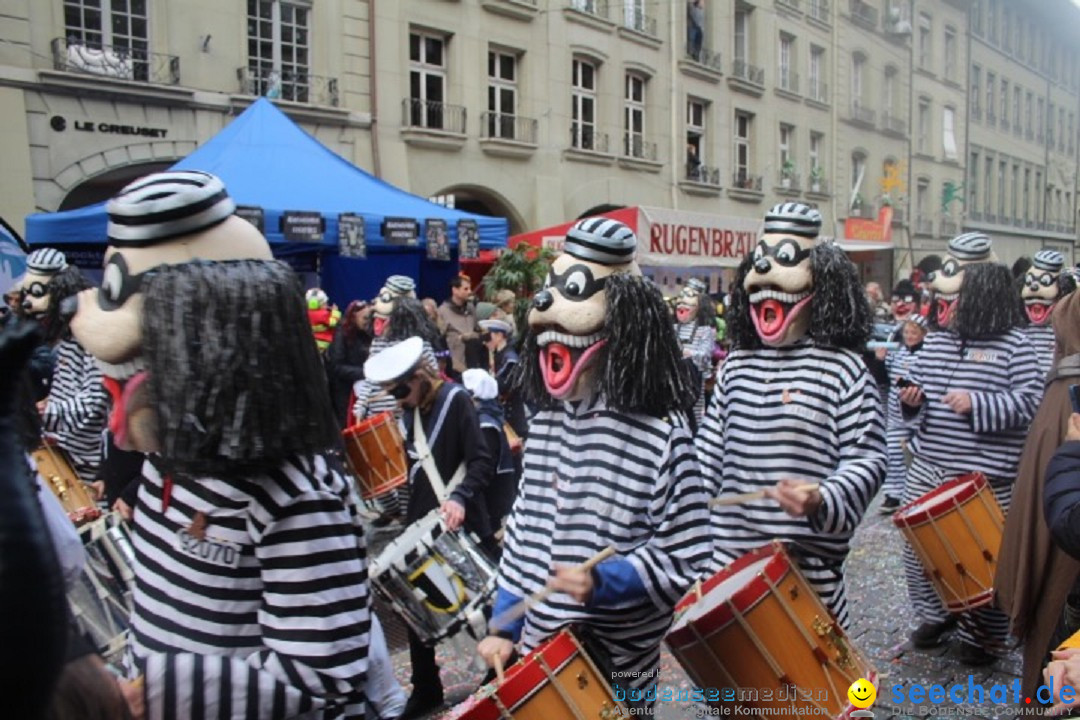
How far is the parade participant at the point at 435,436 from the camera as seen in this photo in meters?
4.26

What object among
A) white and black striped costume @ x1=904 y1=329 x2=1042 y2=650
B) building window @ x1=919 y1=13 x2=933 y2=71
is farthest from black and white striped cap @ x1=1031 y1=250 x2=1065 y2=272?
building window @ x1=919 y1=13 x2=933 y2=71

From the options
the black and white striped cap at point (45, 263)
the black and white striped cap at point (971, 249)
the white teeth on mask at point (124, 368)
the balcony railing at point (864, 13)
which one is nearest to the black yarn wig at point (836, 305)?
the black and white striped cap at point (971, 249)

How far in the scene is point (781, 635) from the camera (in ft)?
8.36

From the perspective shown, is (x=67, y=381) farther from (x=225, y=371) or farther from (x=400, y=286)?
(x=225, y=371)

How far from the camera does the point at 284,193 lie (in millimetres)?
9281

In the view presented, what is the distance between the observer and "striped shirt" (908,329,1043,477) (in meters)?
4.31

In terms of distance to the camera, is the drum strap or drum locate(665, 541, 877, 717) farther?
the drum strap

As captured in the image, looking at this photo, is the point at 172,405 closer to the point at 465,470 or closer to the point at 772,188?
the point at 465,470

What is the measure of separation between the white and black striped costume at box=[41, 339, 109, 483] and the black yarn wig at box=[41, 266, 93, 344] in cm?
7

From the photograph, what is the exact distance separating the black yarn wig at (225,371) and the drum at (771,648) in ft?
4.40

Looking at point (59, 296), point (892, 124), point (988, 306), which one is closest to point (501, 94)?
point (59, 296)

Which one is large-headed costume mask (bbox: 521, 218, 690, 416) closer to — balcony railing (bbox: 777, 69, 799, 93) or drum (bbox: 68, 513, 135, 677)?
drum (bbox: 68, 513, 135, 677)

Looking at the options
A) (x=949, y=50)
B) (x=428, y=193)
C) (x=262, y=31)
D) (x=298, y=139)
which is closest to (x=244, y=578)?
(x=298, y=139)

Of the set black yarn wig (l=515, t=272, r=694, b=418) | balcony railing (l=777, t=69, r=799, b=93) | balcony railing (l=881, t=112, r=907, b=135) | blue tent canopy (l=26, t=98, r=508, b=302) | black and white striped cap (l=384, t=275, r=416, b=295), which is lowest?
black yarn wig (l=515, t=272, r=694, b=418)
